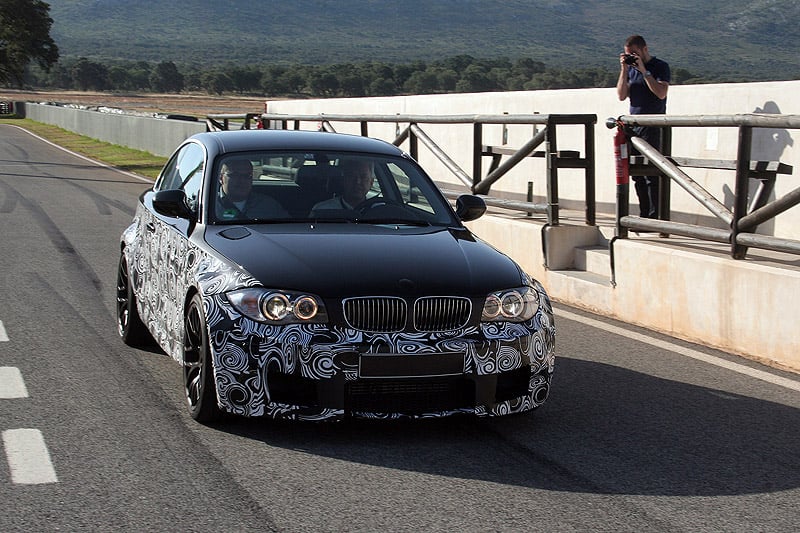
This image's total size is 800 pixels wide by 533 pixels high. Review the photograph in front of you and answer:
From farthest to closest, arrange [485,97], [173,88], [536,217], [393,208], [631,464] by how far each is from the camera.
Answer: [173,88] < [485,97] < [536,217] < [393,208] < [631,464]

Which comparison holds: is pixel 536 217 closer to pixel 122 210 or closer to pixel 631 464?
pixel 631 464

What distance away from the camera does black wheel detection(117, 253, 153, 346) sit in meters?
8.34

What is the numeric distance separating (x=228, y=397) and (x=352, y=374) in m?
0.60

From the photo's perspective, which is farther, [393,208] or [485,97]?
[485,97]

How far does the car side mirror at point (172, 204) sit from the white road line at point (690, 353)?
325 centimetres

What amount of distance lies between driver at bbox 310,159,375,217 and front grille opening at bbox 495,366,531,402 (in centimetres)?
152

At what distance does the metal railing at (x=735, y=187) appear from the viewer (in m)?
8.41

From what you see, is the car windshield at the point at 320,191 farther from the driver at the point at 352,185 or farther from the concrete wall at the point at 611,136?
the concrete wall at the point at 611,136

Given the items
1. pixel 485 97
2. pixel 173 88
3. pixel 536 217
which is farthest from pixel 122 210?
pixel 173 88

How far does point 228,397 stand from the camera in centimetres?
611

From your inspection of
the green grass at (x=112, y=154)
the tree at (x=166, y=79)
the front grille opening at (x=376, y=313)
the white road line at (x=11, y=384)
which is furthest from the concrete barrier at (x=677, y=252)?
the tree at (x=166, y=79)

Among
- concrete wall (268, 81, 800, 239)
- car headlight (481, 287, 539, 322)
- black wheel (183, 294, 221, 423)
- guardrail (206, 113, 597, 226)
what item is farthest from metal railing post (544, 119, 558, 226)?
black wheel (183, 294, 221, 423)

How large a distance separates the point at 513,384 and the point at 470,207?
60.0 inches

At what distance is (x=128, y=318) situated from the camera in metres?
8.43
